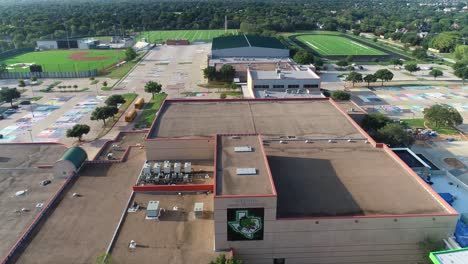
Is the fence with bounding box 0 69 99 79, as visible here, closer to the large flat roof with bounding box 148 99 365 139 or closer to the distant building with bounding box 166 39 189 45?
the distant building with bounding box 166 39 189 45

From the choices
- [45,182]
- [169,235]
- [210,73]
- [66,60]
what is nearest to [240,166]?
[169,235]

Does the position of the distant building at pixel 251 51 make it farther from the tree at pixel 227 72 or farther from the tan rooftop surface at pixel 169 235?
the tan rooftop surface at pixel 169 235

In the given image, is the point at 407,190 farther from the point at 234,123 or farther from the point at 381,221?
the point at 234,123

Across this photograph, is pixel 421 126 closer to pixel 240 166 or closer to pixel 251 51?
pixel 240 166

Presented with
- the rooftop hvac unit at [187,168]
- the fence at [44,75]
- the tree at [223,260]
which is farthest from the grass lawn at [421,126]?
the fence at [44,75]

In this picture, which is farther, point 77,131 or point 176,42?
point 176,42

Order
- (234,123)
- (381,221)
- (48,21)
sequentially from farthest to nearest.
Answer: (48,21), (234,123), (381,221)

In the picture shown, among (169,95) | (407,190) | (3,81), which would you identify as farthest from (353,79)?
(3,81)
